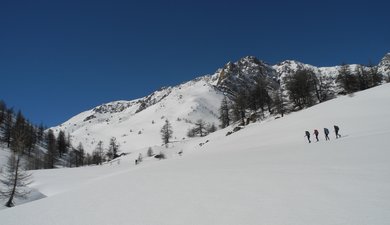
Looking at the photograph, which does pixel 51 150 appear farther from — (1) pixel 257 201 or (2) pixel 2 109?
(1) pixel 257 201

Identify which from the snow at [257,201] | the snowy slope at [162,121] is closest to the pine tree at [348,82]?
the snow at [257,201]

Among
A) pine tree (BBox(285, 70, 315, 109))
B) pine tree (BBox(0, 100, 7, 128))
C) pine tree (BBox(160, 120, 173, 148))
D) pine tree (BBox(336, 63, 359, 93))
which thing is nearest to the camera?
pine tree (BBox(285, 70, 315, 109))

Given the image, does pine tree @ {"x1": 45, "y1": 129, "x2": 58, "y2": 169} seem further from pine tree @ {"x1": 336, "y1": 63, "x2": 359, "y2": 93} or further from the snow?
pine tree @ {"x1": 336, "y1": 63, "x2": 359, "y2": 93}

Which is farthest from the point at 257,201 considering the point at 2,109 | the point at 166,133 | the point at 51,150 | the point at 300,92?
the point at 2,109

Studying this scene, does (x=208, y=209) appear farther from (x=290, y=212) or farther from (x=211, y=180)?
(x=211, y=180)

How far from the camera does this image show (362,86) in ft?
219

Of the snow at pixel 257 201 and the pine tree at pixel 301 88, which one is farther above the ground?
the pine tree at pixel 301 88

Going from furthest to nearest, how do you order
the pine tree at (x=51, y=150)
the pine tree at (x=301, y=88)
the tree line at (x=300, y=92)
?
1. the pine tree at (x=51, y=150)
2. the tree line at (x=300, y=92)
3. the pine tree at (x=301, y=88)

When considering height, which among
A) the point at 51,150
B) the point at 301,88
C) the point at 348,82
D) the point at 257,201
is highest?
the point at 348,82

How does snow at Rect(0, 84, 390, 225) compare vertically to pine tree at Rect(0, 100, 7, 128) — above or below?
below

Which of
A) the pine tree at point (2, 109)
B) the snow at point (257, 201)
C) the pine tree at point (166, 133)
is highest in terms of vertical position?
the pine tree at point (2, 109)

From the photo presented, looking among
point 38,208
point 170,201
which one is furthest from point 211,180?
point 38,208

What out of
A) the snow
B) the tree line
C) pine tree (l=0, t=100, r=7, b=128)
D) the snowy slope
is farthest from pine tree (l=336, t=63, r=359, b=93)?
pine tree (l=0, t=100, r=7, b=128)

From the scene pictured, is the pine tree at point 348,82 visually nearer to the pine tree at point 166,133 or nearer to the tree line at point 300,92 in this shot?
the tree line at point 300,92
